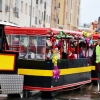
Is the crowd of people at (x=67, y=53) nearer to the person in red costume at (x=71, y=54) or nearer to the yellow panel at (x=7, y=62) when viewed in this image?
the person in red costume at (x=71, y=54)

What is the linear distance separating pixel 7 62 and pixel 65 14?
56738 mm

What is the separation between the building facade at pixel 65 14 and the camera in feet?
200

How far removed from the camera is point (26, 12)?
4428 cm

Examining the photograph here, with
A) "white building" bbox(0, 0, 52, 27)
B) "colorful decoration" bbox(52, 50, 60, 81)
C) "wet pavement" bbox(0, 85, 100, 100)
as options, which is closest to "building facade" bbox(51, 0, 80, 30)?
"white building" bbox(0, 0, 52, 27)

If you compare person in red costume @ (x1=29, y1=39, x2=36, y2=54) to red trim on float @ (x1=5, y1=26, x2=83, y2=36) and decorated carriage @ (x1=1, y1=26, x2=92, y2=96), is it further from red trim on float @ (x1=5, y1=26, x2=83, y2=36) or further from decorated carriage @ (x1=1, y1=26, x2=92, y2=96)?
red trim on float @ (x1=5, y1=26, x2=83, y2=36)

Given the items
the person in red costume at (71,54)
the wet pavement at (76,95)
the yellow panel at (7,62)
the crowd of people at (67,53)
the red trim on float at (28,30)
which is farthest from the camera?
the person in red costume at (71,54)

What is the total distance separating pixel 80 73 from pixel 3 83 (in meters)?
3.78

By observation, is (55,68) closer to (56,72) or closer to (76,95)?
(56,72)

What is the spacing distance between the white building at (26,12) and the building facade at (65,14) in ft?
12.3

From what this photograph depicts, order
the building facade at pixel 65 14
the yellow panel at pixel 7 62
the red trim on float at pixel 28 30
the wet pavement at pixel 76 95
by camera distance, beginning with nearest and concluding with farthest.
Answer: the yellow panel at pixel 7 62
the red trim on float at pixel 28 30
the wet pavement at pixel 76 95
the building facade at pixel 65 14

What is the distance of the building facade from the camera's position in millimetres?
60875

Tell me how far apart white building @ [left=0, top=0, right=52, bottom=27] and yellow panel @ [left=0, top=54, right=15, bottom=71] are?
77.3ft

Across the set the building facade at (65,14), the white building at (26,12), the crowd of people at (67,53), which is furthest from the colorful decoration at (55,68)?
the building facade at (65,14)

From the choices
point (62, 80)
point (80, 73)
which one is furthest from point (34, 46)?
point (80, 73)
